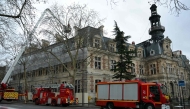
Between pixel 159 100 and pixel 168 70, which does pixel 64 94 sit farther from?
pixel 168 70

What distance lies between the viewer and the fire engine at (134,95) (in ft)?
61.6

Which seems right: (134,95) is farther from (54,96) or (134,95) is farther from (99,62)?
(99,62)

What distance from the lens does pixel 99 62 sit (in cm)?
4162

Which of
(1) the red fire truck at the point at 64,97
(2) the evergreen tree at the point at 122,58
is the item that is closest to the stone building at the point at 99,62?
(2) the evergreen tree at the point at 122,58

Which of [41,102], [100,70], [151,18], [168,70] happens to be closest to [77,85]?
[100,70]

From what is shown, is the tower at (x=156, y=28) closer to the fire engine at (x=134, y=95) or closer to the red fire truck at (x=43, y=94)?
the red fire truck at (x=43, y=94)

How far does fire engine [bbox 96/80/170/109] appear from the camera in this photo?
61.6 ft

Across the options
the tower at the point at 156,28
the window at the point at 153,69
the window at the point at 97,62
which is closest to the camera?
the window at the point at 97,62

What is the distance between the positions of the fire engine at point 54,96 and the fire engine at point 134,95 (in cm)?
683

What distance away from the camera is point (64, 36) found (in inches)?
1331

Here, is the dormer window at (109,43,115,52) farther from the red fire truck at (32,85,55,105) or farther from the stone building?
the red fire truck at (32,85,55,105)

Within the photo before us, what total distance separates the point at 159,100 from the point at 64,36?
65.2 feet

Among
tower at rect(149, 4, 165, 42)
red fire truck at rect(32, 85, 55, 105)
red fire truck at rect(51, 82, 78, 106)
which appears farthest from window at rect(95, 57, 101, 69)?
tower at rect(149, 4, 165, 42)

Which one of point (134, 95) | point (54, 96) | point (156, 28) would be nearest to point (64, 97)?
point (54, 96)
